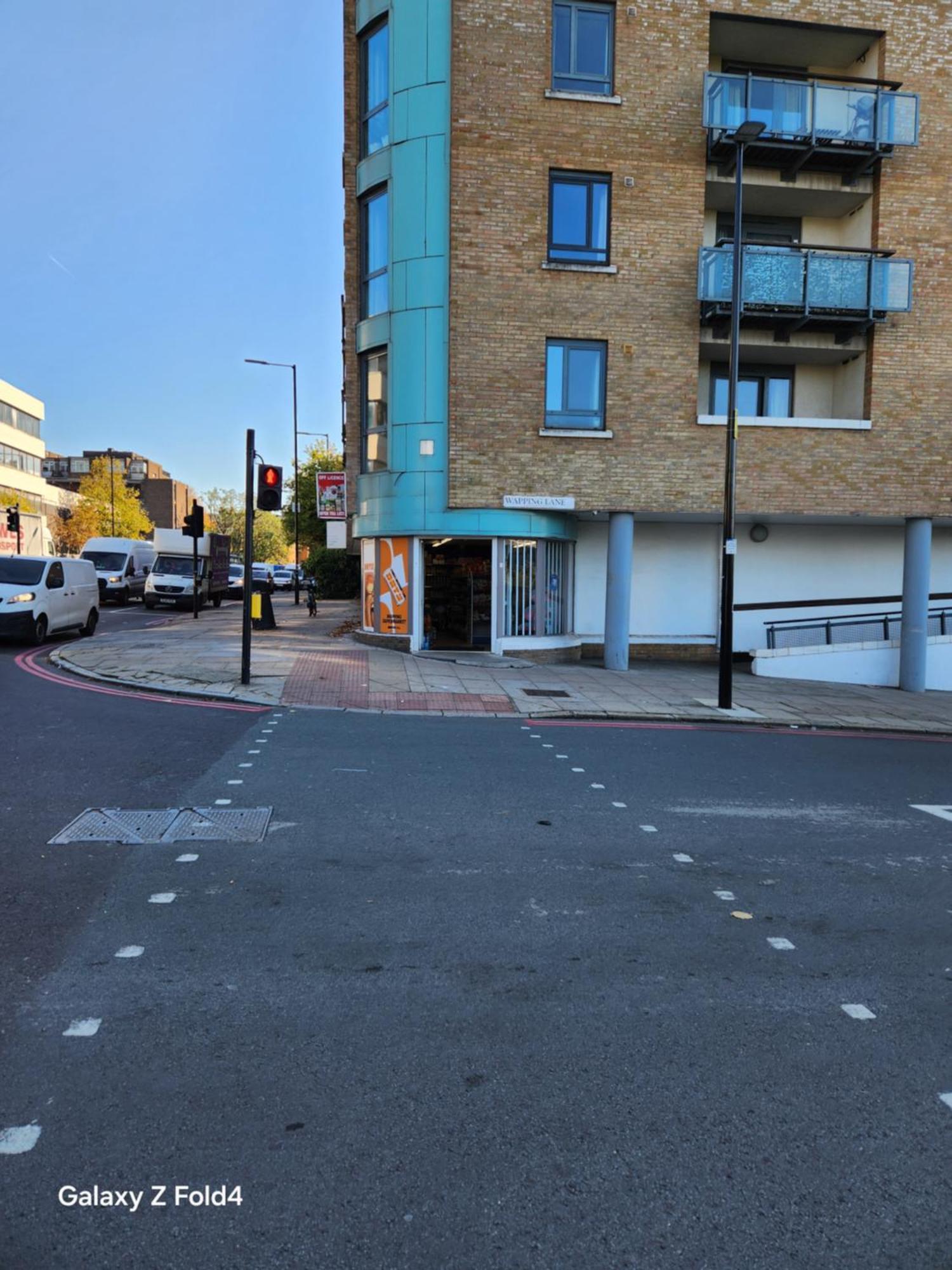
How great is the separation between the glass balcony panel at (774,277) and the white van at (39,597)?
15.7 m

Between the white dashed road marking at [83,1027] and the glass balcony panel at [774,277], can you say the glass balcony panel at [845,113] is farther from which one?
the white dashed road marking at [83,1027]

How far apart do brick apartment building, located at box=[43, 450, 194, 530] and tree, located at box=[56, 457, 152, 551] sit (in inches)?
1371

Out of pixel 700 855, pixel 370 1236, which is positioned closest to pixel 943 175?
pixel 700 855

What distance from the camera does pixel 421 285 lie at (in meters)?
18.1

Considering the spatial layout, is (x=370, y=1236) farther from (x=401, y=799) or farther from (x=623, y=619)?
(x=623, y=619)

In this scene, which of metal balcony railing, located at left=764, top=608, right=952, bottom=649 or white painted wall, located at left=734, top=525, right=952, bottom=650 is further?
white painted wall, located at left=734, top=525, right=952, bottom=650

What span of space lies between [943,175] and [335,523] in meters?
23.7

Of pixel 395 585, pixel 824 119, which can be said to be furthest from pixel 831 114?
pixel 395 585

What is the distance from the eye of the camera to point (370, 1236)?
251cm

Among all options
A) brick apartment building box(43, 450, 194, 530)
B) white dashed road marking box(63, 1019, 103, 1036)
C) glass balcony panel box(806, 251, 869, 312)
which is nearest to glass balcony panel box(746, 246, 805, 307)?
glass balcony panel box(806, 251, 869, 312)

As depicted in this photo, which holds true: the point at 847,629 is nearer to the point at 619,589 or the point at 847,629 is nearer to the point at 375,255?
the point at 619,589

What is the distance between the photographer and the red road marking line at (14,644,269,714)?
1218 cm

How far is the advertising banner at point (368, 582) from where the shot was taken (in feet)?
65.3

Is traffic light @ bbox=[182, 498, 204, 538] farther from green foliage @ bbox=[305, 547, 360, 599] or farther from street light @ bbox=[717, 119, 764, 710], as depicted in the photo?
green foliage @ bbox=[305, 547, 360, 599]
